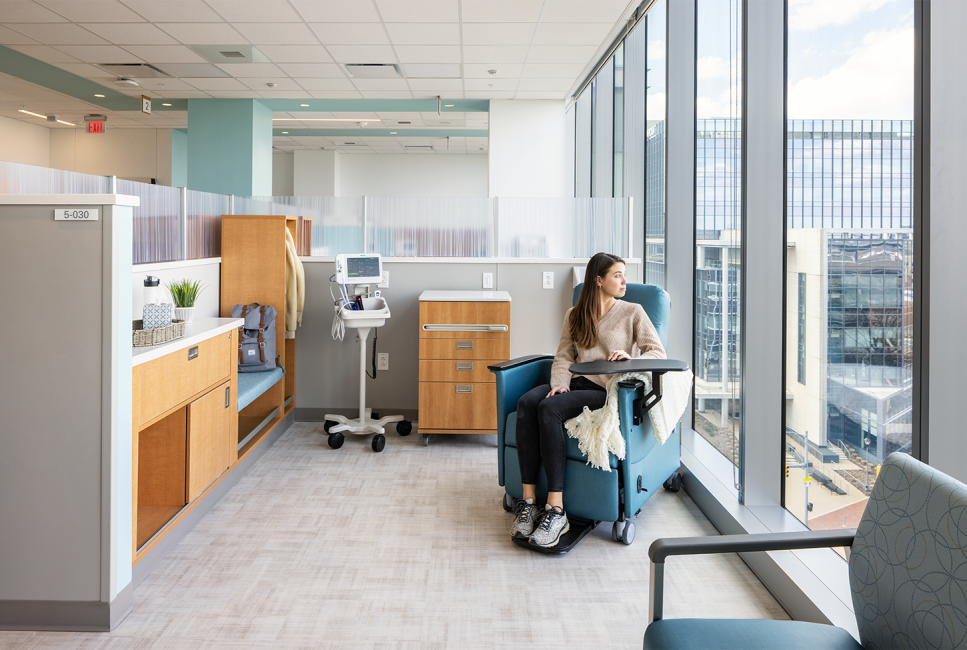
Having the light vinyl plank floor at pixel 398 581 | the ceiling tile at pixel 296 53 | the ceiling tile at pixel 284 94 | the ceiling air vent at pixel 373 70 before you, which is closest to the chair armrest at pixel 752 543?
the light vinyl plank floor at pixel 398 581

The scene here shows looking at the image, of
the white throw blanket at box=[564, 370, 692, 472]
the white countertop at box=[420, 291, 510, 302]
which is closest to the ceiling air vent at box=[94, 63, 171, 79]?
the white countertop at box=[420, 291, 510, 302]

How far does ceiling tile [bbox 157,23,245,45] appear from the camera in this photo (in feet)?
15.9

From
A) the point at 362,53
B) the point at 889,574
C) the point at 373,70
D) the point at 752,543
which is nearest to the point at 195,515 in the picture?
the point at 752,543

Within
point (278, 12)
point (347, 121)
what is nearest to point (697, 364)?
point (278, 12)

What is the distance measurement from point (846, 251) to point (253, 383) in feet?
9.74

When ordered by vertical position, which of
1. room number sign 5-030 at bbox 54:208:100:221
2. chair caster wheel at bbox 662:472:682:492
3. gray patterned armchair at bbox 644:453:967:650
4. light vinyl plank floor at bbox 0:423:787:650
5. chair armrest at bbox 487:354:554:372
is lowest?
light vinyl plank floor at bbox 0:423:787:650

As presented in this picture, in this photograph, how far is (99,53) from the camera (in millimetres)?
5598

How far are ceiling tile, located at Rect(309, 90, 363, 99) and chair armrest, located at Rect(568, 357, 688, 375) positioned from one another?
5.37 m

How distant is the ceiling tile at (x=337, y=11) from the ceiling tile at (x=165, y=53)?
4.87 ft

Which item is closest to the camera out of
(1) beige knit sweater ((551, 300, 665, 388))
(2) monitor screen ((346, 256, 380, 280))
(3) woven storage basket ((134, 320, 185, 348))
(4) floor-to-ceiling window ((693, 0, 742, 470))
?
(3) woven storage basket ((134, 320, 185, 348))

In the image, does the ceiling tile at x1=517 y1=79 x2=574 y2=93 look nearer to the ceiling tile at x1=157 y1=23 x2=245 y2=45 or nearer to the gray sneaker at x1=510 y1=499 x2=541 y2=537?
the ceiling tile at x1=157 y1=23 x2=245 y2=45

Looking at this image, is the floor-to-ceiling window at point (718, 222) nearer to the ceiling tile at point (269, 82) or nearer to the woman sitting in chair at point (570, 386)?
the woman sitting in chair at point (570, 386)

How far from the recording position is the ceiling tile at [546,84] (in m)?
6.45

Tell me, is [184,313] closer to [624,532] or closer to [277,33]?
[624,532]
